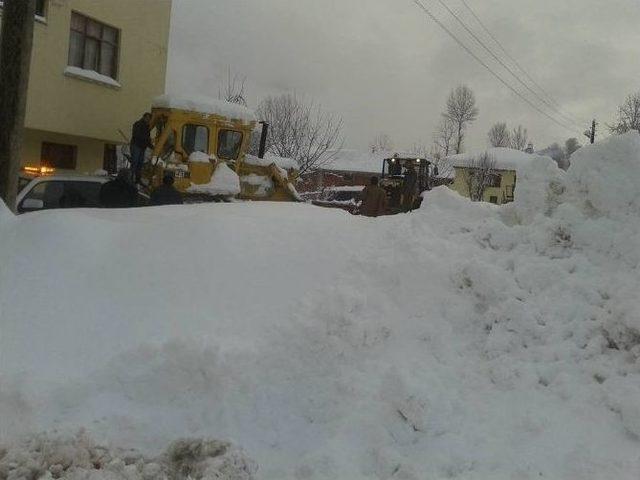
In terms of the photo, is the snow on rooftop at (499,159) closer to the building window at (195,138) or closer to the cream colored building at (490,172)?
the cream colored building at (490,172)

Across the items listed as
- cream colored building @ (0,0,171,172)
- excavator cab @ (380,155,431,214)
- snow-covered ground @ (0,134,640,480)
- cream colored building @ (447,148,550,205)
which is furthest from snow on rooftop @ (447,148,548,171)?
snow-covered ground @ (0,134,640,480)

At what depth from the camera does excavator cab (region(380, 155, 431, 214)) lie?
20.8m

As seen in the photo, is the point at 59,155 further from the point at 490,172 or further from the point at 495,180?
the point at 495,180

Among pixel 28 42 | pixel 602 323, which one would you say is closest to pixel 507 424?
pixel 602 323

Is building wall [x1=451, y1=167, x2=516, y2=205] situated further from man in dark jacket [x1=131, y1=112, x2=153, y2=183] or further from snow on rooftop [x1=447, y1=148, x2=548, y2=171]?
man in dark jacket [x1=131, y1=112, x2=153, y2=183]

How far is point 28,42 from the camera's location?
7.46 metres

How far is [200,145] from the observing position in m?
12.2

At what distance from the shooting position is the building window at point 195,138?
39.7ft

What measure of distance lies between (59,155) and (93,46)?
292cm

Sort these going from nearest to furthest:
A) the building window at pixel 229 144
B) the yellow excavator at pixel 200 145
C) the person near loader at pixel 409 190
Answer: the yellow excavator at pixel 200 145 < the building window at pixel 229 144 < the person near loader at pixel 409 190

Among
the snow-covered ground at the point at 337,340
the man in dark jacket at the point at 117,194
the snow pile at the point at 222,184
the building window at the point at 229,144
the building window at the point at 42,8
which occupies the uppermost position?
the building window at the point at 42,8

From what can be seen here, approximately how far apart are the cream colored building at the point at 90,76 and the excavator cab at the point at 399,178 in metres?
8.37

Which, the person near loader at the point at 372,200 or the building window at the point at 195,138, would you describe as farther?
the person near loader at the point at 372,200

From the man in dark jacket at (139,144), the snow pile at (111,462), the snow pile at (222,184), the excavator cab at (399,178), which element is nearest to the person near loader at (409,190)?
the excavator cab at (399,178)
